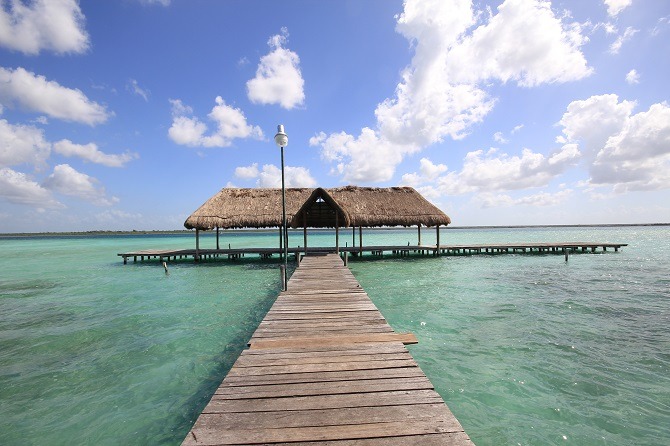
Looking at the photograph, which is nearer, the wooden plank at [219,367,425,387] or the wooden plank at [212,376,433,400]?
the wooden plank at [212,376,433,400]

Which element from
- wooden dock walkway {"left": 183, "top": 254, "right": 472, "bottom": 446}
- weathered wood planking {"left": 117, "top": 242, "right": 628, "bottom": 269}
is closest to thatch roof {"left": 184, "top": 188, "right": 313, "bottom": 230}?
weathered wood planking {"left": 117, "top": 242, "right": 628, "bottom": 269}

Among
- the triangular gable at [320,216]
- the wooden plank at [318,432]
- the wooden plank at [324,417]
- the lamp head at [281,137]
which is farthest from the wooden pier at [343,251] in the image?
the wooden plank at [318,432]

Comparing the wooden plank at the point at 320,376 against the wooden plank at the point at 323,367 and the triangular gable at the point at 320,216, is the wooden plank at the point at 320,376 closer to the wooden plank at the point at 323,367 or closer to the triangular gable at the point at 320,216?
the wooden plank at the point at 323,367

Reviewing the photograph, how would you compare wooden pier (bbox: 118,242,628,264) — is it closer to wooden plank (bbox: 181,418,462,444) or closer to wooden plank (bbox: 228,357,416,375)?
wooden plank (bbox: 228,357,416,375)

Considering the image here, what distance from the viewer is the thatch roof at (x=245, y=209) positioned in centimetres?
1995

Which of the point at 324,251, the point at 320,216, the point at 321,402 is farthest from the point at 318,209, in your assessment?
the point at 321,402

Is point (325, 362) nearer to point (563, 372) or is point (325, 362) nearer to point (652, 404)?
point (563, 372)

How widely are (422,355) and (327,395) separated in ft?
11.4

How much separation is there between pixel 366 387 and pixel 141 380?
433cm

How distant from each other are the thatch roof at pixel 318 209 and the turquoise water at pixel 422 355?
743 centimetres

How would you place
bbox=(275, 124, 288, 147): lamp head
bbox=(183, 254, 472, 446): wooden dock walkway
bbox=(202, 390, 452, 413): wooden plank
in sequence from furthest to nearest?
1. bbox=(275, 124, 288, 147): lamp head
2. bbox=(202, 390, 452, 413): wooden plank
3. bbox=(183, 254, 472, 446): wooden dock walkway

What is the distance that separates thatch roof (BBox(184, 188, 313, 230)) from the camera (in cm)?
1995

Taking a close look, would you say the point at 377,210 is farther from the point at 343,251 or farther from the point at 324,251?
the point at 324,251

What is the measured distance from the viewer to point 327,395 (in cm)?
284
